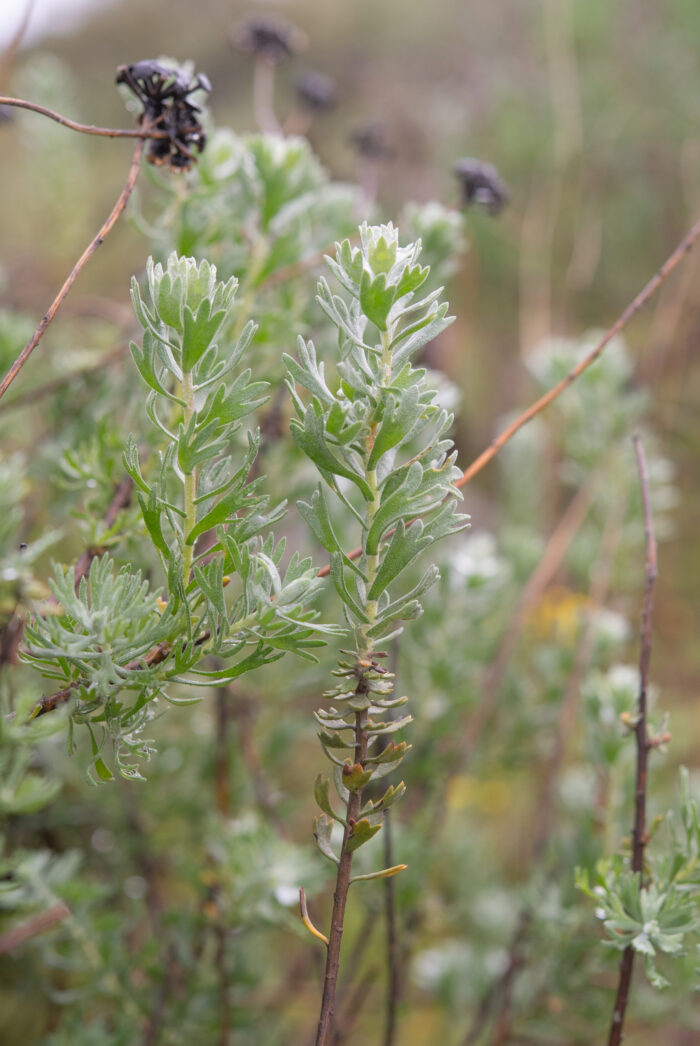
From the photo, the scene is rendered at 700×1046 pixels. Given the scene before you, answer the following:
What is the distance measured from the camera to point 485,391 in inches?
91.7

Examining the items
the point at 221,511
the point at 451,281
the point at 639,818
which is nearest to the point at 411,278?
the point at 221,511

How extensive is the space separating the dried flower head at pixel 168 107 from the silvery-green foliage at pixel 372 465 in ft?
0.64

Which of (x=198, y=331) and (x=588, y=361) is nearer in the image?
(x=198, y=331)

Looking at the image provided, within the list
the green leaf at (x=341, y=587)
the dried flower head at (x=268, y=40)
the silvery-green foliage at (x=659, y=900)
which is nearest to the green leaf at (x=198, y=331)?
the green leaf at (x=341, y=587)

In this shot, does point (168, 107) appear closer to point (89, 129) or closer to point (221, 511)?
point (89, 129)

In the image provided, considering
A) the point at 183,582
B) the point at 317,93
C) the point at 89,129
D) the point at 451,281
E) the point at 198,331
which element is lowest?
the point at 183,582

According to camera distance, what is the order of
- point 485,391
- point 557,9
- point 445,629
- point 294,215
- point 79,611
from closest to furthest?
point 79,611 < point 294,215 < point 445,629 < point 557,9 < point 485,391

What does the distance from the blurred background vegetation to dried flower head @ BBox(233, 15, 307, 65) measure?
0.23 metres

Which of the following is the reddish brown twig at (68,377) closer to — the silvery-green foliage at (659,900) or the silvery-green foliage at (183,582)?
the silvery-green foliage at (183,582)

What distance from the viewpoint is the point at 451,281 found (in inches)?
81.7

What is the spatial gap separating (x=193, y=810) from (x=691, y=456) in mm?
1587

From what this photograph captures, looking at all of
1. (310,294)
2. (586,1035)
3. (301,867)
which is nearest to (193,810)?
(301,867)

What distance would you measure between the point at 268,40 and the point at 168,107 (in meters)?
0.43

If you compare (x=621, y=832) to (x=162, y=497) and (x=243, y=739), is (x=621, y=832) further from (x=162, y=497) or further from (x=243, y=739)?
(x=162, y=497)
